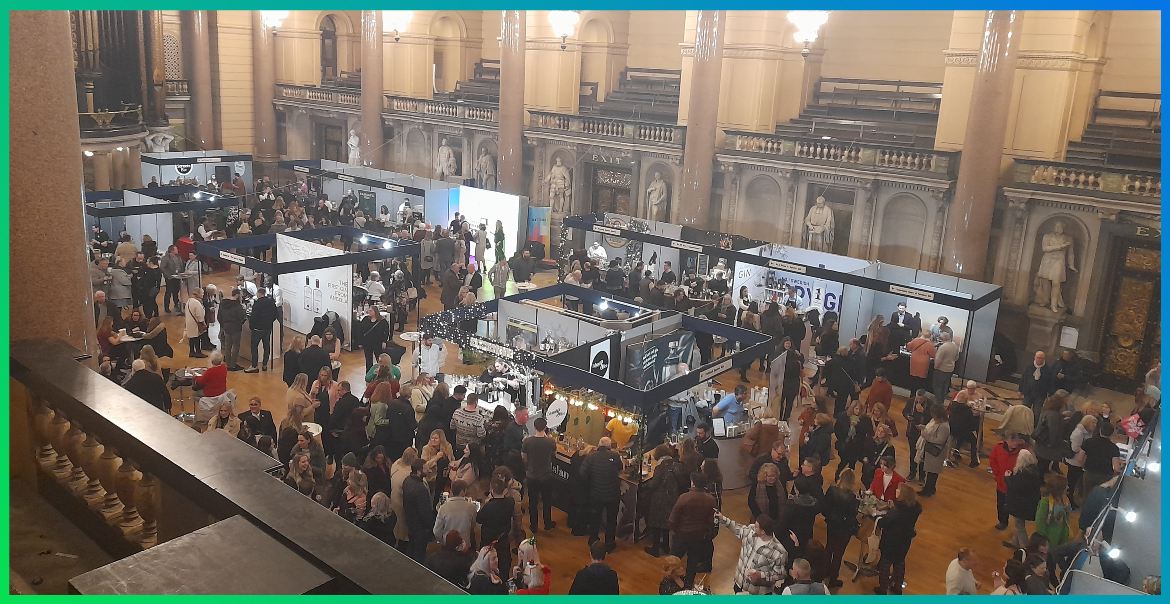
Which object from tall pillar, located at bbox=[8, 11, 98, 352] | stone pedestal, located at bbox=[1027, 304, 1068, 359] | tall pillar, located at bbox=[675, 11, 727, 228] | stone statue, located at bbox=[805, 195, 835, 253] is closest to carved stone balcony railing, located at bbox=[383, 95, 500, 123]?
tall pillar, located at bbox=[675, 11, 727, 228]

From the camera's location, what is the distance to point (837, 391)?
10367mm

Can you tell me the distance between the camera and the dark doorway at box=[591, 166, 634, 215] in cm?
2119

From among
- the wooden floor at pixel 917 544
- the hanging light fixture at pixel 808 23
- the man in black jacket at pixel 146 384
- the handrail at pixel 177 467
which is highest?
the hanging light fixture at pixel 808 23

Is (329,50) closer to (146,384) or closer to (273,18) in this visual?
(273,18)

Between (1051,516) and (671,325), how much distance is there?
477 centimetres

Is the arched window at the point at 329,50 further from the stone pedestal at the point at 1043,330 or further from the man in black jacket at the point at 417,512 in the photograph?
the man in black jacket at the point at 417,512

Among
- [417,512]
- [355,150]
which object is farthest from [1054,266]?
[355,150]

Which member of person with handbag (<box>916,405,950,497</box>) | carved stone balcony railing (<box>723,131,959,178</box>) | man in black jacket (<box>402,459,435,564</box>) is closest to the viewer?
man in black jacket (<box>402,459,435,564</box>)

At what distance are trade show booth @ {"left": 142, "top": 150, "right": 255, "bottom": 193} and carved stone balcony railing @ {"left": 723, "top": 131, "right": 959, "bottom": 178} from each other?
40.3ft

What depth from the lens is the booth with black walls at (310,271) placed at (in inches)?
475

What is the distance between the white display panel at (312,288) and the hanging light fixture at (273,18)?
53.5 ft

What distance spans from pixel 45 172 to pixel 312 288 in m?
9.33

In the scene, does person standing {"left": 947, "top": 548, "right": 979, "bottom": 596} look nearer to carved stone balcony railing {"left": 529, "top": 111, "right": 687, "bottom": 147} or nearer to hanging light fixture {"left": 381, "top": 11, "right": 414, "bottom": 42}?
carved stone balcony railing {"left": 529, "top": 111, "right": 687, "bottom": 147}

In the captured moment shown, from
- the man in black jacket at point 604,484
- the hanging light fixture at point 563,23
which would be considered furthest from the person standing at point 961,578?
the hanging light fixture at point 563,23
